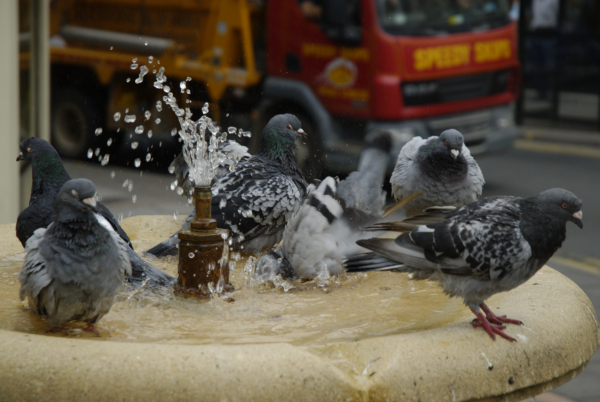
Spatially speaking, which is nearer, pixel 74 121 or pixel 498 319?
pixel 498 319

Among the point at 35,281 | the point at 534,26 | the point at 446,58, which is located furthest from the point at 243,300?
the point at 534,26

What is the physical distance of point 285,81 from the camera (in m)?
8.88

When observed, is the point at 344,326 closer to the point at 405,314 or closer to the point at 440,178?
the point at 405,314

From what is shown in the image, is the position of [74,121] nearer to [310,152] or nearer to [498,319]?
[310,152]

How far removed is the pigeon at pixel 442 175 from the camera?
3.73m

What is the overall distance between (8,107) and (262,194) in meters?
2.77

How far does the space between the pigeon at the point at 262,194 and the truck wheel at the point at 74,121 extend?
6.99 m

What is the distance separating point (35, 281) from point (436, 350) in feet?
4.31

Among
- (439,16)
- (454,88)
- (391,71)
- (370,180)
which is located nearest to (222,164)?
(370,180)

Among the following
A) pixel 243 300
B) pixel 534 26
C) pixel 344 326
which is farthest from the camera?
pixel 534 26

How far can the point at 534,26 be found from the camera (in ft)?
47.2

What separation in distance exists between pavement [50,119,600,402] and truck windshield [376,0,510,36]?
2198 millimetres

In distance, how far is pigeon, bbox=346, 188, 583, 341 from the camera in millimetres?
2471

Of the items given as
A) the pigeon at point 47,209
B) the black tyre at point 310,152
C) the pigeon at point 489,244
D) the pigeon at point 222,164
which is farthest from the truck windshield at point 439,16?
the pigeon at point 489,244
